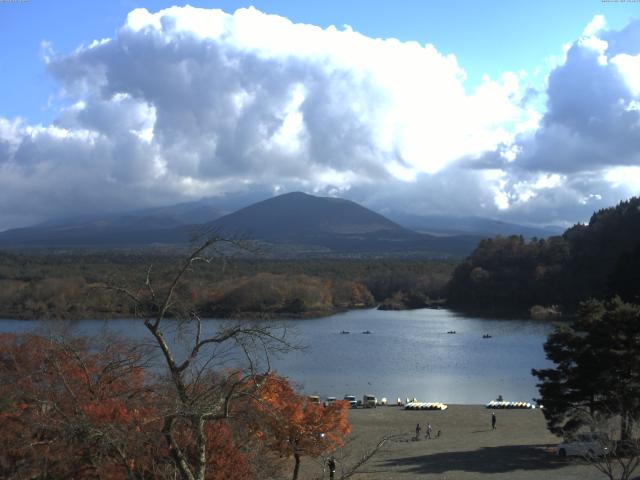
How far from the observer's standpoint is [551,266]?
2399 inches

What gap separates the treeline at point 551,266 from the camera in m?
57.4

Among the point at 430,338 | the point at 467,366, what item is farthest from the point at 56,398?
the point at 430,338

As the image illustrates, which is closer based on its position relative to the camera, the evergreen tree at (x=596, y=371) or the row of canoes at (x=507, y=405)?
the evergreen tree at (x=596, y=371)

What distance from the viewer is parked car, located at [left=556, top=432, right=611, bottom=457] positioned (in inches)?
431

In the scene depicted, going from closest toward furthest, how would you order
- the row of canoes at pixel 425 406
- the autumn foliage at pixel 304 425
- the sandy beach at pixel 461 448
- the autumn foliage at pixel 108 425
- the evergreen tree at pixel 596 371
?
the autumn foliage at pixel 108 425, the autumn foliage at pixel 304 425, the sandy beach at pixel 461 448, the evergreen tree at pixel 596 371, the row of canoes at pixel 425 406

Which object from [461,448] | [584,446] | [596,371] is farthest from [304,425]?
[596,371]

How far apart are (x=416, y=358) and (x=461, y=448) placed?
61.1 ft

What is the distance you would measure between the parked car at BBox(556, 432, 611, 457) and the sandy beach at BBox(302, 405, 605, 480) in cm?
21

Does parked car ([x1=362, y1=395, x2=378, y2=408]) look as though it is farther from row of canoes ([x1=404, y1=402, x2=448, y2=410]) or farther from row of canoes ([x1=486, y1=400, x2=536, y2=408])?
row of canoes ([x1=486, y1=400, x2=536, y2=408])

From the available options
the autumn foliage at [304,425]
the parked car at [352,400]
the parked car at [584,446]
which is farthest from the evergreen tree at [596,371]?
the parked car at [352,400]

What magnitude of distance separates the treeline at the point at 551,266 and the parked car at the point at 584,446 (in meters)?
41.5

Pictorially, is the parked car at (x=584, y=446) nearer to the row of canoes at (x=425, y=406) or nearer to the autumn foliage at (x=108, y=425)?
the autumn foliage at (x=108, y=425)

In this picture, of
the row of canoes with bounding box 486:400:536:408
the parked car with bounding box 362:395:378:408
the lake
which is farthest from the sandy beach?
the lake

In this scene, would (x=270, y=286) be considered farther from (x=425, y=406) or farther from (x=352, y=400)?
(x=425, y=406)
